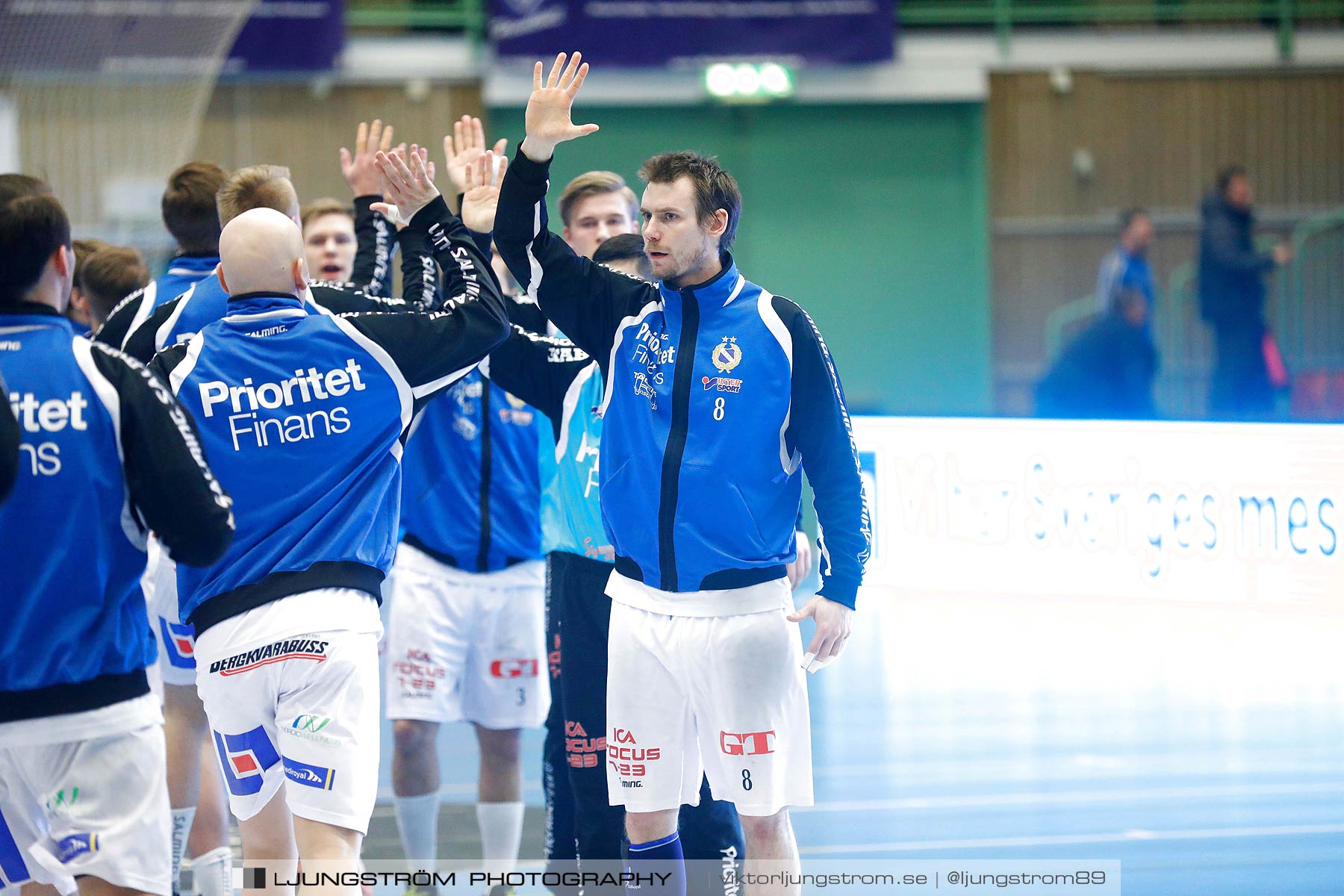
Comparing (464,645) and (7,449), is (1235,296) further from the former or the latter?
(7,449)

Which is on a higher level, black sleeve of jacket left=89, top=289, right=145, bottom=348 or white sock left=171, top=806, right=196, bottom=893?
black sleeve of jacket left=89, top=289, right=145, bottom=348

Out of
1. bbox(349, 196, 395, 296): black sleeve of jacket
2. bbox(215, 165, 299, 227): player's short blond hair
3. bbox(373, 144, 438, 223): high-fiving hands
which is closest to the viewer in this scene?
bbox(373, 144, 438, 223): high-fiving hands

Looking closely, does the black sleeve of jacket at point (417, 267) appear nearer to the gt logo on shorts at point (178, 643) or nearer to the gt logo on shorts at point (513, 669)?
the gt logo on shorts at point (178, 643)

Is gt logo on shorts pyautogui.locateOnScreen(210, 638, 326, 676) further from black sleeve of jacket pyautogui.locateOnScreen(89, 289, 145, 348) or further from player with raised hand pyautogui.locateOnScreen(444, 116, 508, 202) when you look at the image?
player with raised hand pyautogui.locateOnScreen(444, 116, 508, 202)

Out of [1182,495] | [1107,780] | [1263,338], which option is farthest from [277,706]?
[1263,338]

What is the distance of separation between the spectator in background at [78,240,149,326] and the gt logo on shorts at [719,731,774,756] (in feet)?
8.99

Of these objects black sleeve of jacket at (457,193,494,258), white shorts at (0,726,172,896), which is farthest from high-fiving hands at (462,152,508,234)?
white shorts at (0,726,172,896)

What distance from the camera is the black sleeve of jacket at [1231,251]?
13648mm

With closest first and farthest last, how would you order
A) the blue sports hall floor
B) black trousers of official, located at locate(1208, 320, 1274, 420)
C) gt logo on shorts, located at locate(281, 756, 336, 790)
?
gt logo on shorts, located at locate(281, 756, 336, 790), the blue sports hall floor, black trousers of official, located at locate(1208, 320, 1274, 420)

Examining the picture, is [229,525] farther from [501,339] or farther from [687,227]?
[687,227]

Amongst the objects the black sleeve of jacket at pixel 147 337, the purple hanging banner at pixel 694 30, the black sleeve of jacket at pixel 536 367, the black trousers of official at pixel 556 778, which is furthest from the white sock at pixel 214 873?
the purple hanging banner at pixel 694 30

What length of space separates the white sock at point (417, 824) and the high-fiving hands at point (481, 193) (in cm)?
196

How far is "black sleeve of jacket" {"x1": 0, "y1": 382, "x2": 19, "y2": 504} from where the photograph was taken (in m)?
2.77

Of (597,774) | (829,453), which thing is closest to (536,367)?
(829,453)
